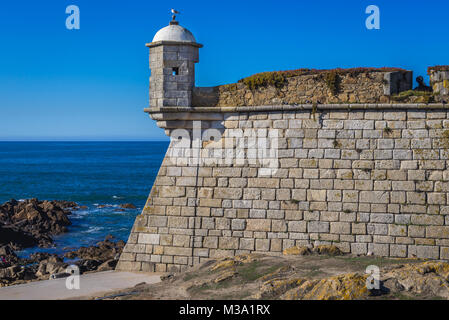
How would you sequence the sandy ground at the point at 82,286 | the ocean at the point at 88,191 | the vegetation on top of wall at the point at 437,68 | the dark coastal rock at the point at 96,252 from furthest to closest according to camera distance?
the ocean at the point at 88,191 → the dark coastal rock at the point at 96,252 → the vegetation on top of wall at the point at 437,68 → the sandy ground at the point at 82,286

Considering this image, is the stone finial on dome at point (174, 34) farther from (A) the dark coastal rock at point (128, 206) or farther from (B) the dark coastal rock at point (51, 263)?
(A) the dark coastal rock at point (128, 206)

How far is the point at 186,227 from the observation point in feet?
47.0

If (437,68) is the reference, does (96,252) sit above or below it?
below

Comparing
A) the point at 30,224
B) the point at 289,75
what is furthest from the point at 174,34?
the point at 30,224

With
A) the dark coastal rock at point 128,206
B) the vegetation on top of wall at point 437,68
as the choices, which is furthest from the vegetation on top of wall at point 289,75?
the dark coastal rock at point 128,206

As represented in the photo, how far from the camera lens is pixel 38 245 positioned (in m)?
27.4

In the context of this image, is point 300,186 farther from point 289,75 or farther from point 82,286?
point 82,286

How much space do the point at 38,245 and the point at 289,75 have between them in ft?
59.8

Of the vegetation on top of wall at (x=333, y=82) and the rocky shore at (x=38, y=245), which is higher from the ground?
the vegetation on top of wall at (x=333, y=82)

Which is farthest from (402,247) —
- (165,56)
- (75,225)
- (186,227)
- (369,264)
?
(75,225)

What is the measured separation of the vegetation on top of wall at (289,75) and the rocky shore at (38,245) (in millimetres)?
6787

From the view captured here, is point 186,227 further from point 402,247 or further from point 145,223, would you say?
point 402,247

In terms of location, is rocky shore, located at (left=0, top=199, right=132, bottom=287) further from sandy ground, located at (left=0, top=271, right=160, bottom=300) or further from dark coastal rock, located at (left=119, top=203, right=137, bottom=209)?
dark coastal rock, located at (left=119, top=203, right=137, bottom=209)

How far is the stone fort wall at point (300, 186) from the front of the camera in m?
12.9
